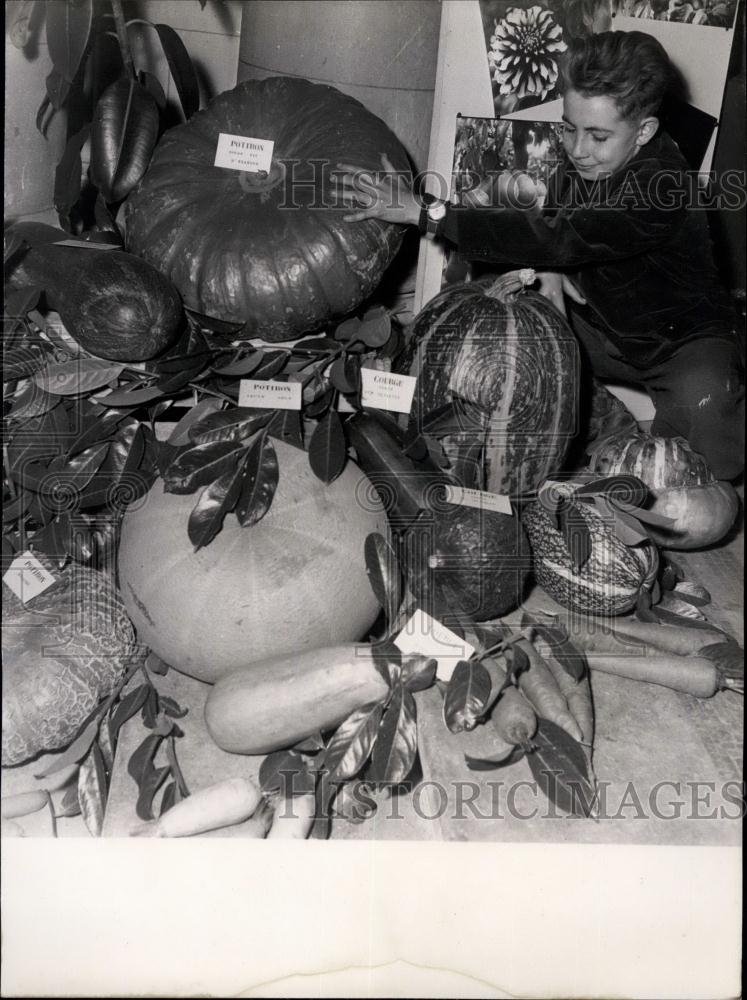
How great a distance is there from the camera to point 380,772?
132cm

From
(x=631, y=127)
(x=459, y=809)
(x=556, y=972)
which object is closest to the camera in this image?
(x=556, y=972)

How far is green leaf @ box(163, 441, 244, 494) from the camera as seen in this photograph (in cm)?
149

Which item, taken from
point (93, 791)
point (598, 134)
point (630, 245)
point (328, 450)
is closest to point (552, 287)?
point (630, 245)

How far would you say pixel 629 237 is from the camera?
1.75 m

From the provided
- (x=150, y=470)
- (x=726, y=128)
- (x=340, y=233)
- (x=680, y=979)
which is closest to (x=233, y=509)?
(x=150, y=470)

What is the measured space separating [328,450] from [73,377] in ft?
1.60

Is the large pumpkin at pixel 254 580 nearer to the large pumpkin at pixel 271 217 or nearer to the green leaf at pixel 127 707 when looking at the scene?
the green leaf at pixel 127 707

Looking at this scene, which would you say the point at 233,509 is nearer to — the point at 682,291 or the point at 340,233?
the point at 340,233

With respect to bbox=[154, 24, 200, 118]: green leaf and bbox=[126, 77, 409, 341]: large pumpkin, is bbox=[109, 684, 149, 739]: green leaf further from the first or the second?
bbox=[154, 24, 200, 118]: green leaf

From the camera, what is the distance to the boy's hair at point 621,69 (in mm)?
1627

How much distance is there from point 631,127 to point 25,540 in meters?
1.43

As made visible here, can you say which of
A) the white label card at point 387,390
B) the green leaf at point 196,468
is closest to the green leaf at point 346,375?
the white label card at point 387,390

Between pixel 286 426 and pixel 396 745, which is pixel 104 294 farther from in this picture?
pixel 396 745

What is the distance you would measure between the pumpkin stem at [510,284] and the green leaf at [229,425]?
1.66 feet
